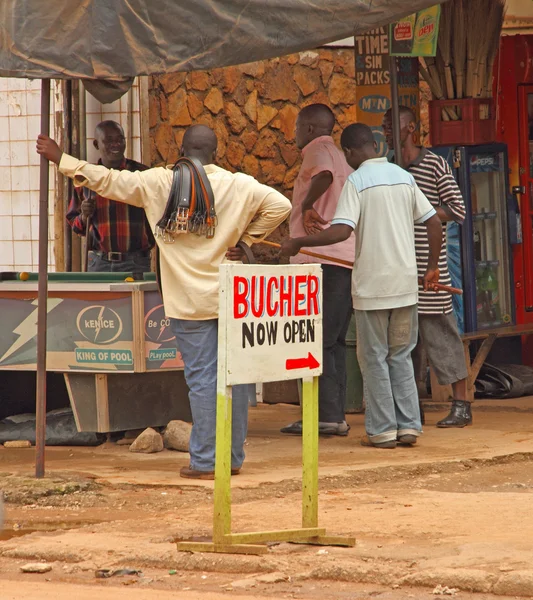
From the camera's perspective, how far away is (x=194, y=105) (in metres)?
10.9

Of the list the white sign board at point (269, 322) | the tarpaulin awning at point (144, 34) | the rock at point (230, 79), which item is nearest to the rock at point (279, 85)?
the rock at point (230, 79)

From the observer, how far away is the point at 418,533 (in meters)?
5.41

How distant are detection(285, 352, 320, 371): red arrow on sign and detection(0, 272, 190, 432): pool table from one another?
2.38 m

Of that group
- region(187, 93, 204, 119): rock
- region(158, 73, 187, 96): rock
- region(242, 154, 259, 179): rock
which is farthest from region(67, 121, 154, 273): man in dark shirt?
region(242, 154, 259, 179): rock

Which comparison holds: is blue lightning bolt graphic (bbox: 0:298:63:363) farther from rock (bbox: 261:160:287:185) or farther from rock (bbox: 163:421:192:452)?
rock (bbox: 261:160:287:185)

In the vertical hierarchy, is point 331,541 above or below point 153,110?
below

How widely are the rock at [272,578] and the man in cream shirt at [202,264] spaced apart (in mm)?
1890

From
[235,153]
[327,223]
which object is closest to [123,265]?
[327,223]

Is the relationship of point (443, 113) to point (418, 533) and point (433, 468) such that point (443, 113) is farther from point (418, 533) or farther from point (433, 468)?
point (418, 533)

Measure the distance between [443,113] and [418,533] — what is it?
516 centimetres

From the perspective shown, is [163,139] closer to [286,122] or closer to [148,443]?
[286,122]

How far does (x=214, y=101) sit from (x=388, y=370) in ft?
14.2

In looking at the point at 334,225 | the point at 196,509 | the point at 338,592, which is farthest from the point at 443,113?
the point at 338,592

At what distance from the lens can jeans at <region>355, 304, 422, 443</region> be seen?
7.52m
